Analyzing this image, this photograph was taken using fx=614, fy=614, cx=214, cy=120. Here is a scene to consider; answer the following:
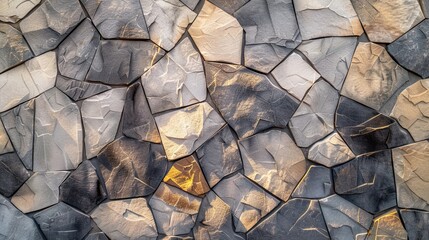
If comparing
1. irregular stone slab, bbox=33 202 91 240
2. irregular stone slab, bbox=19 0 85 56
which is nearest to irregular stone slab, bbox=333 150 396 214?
irregular stone slab, bbox=33 202 91 240

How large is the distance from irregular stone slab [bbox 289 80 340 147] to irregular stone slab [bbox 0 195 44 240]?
1177mm

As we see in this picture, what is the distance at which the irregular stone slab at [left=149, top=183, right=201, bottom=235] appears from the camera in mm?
2613

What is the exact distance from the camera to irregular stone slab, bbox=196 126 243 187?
2.61m

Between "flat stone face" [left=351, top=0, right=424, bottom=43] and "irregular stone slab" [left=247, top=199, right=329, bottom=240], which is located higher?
"flat stone face" [left=351, top=0, right=424, bottom=43]

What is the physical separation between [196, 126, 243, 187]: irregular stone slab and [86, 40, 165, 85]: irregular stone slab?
0.42 m

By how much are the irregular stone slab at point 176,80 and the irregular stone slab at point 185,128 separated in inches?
1.4

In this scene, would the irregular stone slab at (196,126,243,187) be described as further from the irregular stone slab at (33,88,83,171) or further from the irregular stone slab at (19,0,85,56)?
the irregular stone slab at (19,0,85,56)

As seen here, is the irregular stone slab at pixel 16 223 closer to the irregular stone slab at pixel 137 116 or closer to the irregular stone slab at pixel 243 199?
the irregular stone slab at pixel 137 116

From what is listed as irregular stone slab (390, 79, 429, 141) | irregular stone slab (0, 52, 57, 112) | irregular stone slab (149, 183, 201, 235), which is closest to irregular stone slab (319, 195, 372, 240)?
irregular stone slab (390, 79, 429, 141)

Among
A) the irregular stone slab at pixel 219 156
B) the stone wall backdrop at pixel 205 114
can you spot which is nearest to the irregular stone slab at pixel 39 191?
the stone wall backdrop at pixel 205 114

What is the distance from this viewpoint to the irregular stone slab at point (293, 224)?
2633 millimetres

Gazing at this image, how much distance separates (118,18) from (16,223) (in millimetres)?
969

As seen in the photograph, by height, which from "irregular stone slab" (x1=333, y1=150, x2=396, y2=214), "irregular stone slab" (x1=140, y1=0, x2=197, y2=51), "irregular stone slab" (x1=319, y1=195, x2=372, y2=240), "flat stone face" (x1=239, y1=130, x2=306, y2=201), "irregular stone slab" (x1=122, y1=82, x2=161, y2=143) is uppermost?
"irregular stone slab" (x1=140, y1=0, x2=197, y2=51)

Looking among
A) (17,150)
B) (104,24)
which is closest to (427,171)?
(104,24)
